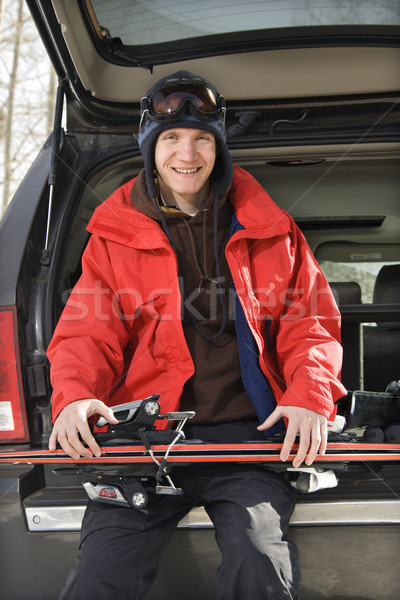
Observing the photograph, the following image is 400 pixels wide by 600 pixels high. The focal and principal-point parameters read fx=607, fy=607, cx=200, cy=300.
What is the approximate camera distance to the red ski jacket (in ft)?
5.64

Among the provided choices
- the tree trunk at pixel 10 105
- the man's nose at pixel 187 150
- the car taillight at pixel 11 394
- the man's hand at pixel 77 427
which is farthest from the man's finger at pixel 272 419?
the tree trunk at pixel 10 105

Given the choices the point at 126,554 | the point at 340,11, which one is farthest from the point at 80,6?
the point at 126,554

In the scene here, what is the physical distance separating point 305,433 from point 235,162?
134 cm

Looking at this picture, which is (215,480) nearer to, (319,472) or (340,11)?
(319,472)

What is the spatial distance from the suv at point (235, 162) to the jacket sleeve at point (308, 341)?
165mm

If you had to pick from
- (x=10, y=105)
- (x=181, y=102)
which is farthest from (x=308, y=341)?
(x=10, y=105)

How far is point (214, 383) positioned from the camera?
1776mm

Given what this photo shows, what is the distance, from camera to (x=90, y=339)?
1.77m

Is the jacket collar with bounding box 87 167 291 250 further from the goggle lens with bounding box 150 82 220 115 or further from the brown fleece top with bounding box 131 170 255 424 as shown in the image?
the goggle lens with bounding box 150 82 220 115

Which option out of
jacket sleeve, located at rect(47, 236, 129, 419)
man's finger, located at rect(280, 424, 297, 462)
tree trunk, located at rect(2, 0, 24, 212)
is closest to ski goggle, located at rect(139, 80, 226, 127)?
jacket sleeve, located at rect(47, 236, 129, 419)

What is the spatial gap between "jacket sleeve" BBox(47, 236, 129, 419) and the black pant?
0.32 metres

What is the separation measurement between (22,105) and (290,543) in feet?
48.0

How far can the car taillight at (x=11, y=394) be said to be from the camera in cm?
180

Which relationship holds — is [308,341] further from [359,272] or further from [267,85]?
[359,272]
